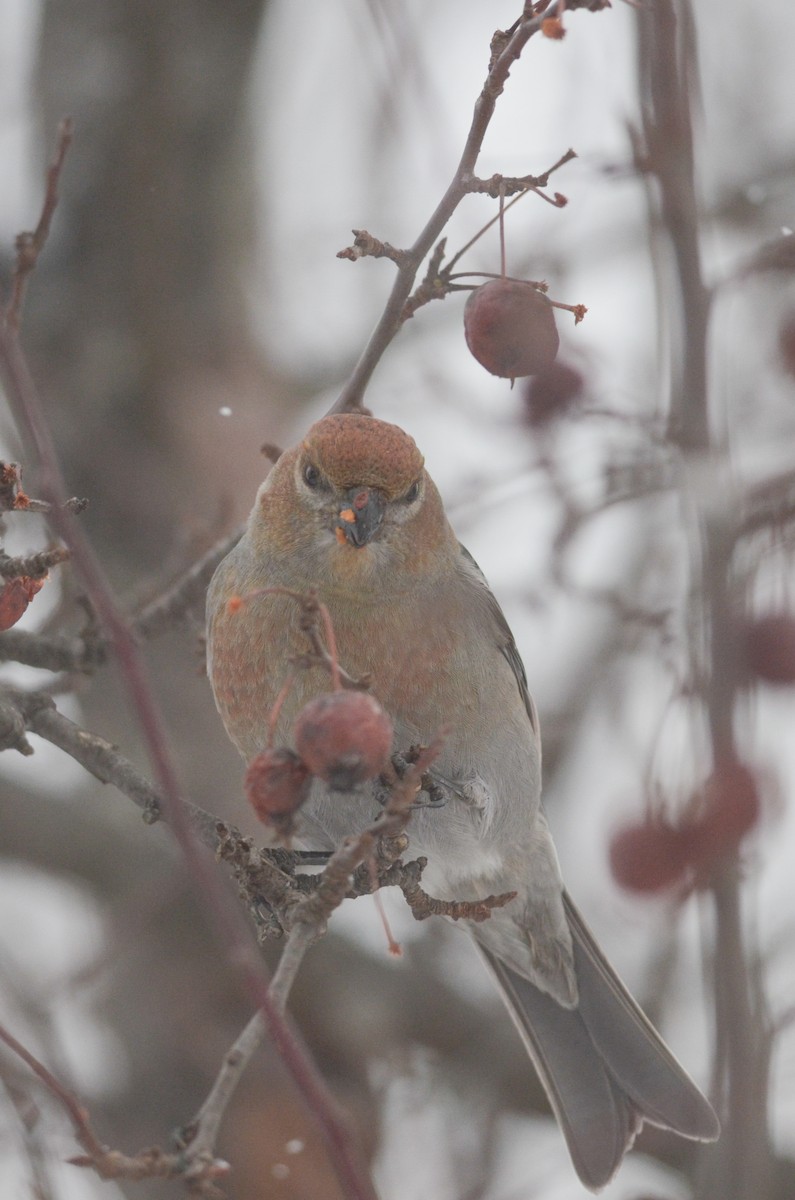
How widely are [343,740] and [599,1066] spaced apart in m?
2.23

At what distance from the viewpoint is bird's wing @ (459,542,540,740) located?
3.73 metres

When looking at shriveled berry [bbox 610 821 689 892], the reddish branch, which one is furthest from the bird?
the reddish branch

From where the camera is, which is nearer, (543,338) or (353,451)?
(543,338)

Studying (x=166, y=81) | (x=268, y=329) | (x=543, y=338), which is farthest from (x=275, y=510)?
(x=166, y=81)

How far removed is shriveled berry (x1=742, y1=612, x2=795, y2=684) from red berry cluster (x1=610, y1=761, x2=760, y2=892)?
0.81 ft

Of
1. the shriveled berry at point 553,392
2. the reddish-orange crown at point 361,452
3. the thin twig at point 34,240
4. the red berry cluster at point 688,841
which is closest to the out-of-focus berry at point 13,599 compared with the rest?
the thin twig at point 34,240

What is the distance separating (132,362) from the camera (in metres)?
5.50

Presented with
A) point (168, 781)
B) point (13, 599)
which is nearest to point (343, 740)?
point (168, 781)

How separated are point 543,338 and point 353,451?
2.77 ft

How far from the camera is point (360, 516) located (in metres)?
3.29

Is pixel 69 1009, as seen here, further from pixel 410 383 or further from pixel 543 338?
pixel 543 338

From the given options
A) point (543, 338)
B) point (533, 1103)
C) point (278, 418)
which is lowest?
point (533, 1103)

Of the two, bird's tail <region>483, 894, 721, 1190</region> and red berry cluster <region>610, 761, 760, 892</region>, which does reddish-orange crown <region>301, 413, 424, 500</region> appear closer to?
red berry cluster <region>610, 761, 760, 892</region>

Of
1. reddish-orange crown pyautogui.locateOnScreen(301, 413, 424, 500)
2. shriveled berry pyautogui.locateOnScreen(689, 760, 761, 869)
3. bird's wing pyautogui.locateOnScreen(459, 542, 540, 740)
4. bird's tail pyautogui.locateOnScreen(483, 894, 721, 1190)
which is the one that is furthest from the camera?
bird's wing pyautogui.locateOnScreen(459, 542, 540, 740)
